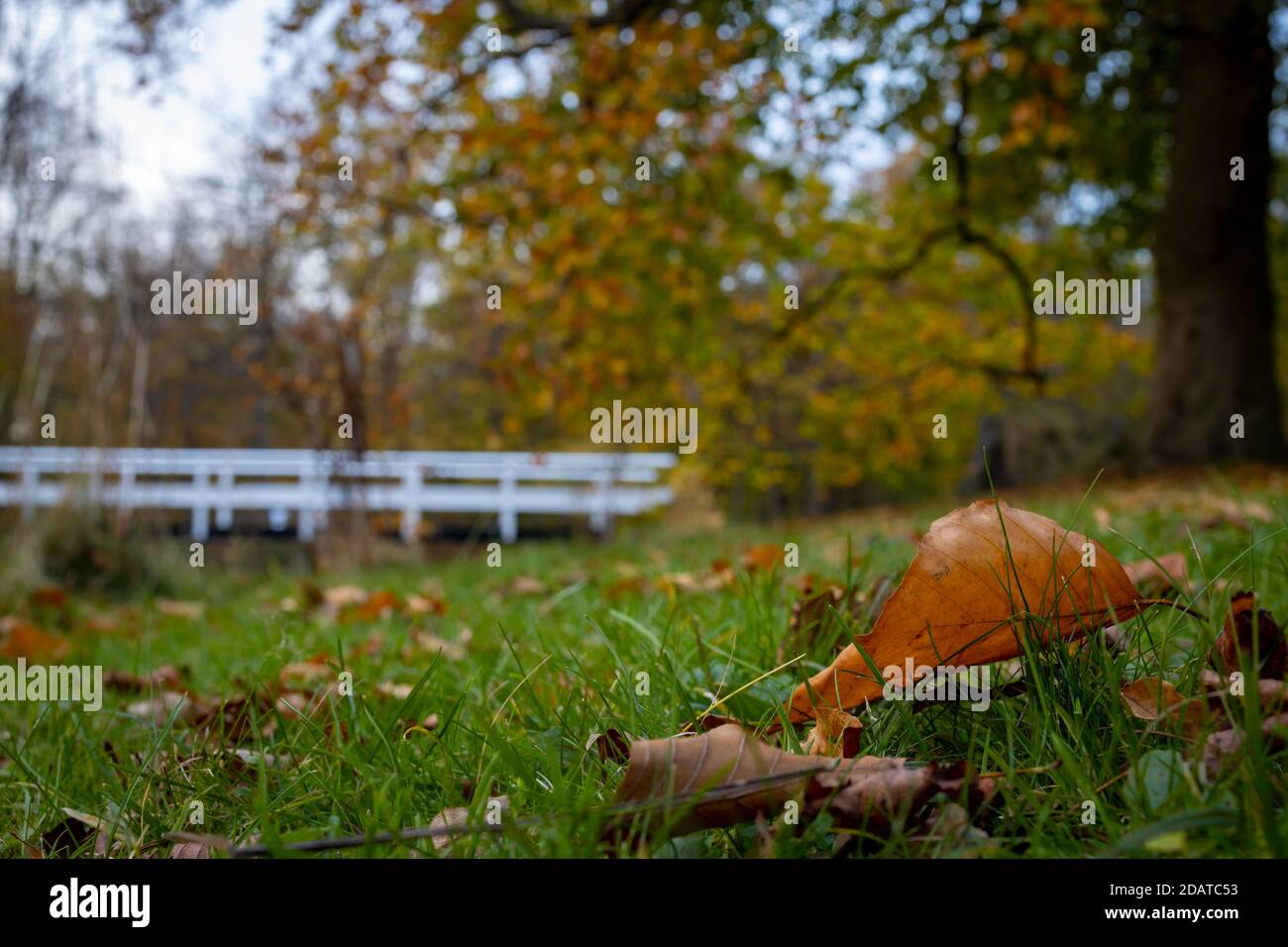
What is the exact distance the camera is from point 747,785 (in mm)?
854

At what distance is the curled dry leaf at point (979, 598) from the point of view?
3.37 ft

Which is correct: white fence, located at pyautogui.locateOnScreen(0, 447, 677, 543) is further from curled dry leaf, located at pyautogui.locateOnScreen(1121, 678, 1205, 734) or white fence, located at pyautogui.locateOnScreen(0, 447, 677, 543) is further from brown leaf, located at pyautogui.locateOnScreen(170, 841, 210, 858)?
curled dry leaf, located at pyautogui.locateOnScreen(1121, 678, 1205, 734)

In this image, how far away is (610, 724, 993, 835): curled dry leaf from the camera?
0.86 metres

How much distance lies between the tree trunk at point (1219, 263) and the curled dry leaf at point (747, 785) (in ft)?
25.9

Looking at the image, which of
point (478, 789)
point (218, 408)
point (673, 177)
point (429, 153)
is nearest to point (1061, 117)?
point (673, 177)

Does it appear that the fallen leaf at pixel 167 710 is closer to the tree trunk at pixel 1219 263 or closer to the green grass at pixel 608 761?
the green grass at pixel 608 761

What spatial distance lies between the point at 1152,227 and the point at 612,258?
5.67 m

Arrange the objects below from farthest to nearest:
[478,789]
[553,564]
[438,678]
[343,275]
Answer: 1. [343,275]
2. [553,564]
3. [438,678]
4. [478,789]

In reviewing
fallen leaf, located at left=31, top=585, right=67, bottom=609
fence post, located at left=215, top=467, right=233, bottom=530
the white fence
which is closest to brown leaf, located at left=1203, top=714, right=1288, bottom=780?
fallen leaf, located at left=31, top=585, right=67, bottom=609

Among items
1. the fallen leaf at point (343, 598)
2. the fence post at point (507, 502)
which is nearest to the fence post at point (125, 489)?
the fallen leaf at point (343, 598)

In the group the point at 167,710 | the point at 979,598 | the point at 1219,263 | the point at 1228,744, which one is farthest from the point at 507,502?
the point at 1228,744

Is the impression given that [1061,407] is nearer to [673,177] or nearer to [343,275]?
[673,177]

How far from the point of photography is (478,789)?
1.00 m
